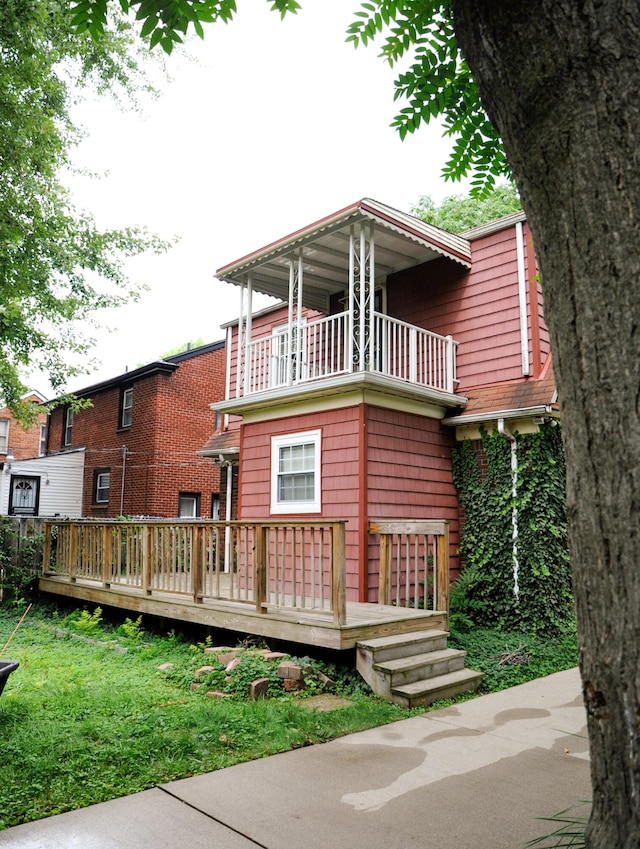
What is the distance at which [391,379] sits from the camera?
28.6ft

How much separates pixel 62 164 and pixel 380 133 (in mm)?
9761

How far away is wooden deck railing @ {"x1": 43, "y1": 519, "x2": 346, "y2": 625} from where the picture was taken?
21.4ft

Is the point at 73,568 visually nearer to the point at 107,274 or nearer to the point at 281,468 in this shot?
the point at 281,468

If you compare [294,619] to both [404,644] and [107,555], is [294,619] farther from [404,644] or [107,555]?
[107,555]

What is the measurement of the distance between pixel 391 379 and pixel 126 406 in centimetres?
1334

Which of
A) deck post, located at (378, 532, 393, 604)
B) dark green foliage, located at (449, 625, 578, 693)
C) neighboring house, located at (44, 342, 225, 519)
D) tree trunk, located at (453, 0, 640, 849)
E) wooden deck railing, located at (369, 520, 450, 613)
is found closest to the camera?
tree trunk, located at (453, 0, 640, 849)

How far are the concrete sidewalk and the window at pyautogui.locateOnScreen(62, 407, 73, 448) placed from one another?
807 inches

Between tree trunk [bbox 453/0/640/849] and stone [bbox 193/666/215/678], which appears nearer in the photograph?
tree trunk [bbox 453/0/640/849]

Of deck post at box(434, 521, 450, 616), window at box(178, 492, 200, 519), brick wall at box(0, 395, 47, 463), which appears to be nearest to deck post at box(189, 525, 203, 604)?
deck post at box(434, 521, 450, 616)

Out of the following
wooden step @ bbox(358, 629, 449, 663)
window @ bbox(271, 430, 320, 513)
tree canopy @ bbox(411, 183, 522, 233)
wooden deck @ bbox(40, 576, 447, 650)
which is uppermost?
tree canopy @ bbox(411, 183, 522, 233)

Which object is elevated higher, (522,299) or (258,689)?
(522,299)

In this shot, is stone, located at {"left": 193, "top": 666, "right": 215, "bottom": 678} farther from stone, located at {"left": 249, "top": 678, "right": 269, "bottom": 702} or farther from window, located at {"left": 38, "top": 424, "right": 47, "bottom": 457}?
window, located at {"left": 38, "top": 424, "right": 47, "bottom": 457}

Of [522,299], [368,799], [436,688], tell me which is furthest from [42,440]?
[368,799]

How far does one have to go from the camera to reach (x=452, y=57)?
3869 millimetres
